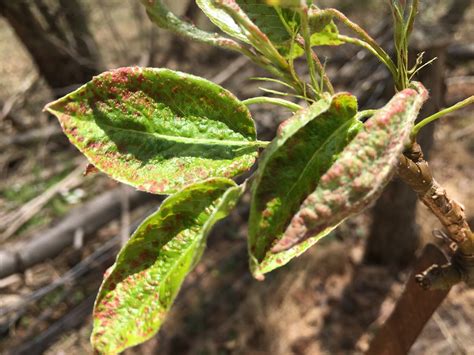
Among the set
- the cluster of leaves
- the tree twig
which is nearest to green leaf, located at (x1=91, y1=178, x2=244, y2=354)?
the cluster of leaves

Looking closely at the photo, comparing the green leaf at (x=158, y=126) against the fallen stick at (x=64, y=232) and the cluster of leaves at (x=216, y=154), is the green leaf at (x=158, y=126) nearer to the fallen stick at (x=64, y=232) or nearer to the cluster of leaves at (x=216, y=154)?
the cluster of leaves at (x=216, y=154)

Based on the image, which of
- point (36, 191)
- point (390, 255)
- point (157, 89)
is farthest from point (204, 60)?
point (157, 89)

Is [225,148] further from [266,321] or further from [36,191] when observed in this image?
[36,191]

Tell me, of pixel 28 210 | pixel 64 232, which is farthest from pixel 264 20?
pixel 28 210

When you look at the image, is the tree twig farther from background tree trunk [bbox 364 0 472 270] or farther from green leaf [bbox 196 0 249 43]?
background tree trunk [bbox 364 0 472 270]

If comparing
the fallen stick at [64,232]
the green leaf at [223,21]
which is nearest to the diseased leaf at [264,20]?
the green leaf at [223,21]

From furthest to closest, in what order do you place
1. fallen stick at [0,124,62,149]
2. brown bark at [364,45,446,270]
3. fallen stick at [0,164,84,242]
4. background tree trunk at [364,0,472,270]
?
1. fallen stick at [0,124,62,149]
2. fallen stick at [0,164,84,242]
3. brown bark at [364,45,446,270]
4. background tree trunk at [364,0,472,270]
